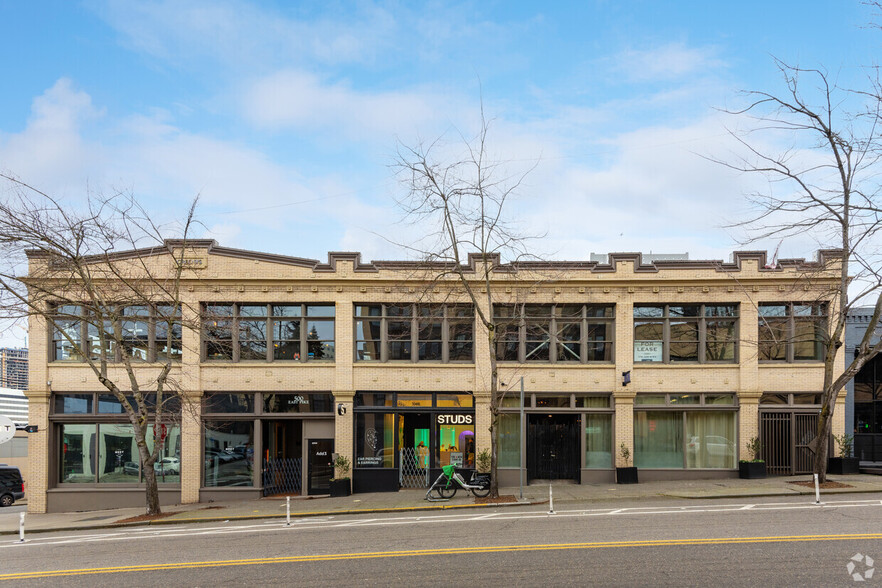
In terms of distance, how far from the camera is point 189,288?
23.3 m

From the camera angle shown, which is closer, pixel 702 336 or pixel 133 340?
pixel 702 336

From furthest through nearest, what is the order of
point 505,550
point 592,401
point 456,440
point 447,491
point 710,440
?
point 592,401 < point 456,440 < point 710,440 < point 447,491 < point 505,550

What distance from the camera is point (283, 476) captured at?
23234mm

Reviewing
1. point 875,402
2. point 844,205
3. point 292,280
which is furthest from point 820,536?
point 875,402

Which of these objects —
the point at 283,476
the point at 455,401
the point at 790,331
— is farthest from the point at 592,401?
the point at 283,476

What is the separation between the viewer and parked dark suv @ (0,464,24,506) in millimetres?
33400

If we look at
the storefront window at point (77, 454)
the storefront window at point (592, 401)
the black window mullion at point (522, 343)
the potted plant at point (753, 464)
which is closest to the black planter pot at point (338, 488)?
the black window mullion at point (522, 343)

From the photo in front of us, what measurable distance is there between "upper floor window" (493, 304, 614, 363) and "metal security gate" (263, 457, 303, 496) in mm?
8008

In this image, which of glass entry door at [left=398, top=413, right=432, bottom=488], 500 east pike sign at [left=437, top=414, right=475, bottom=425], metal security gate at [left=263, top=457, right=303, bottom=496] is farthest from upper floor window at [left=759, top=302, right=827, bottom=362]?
metal security gate at [left=263, top=457, right=303, bottom=496]

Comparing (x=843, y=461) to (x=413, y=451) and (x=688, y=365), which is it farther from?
(x=413, y=451)

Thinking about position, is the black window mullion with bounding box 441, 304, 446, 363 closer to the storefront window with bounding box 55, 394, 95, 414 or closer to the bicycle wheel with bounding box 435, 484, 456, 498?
the bicycle wheel with bounding box 435, 484, 456, 498

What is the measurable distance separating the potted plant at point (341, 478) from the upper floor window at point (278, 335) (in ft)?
11.5

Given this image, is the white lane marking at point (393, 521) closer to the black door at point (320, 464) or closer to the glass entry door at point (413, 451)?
the glass entry door at point (413, 451)

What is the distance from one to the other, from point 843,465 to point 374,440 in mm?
15276
